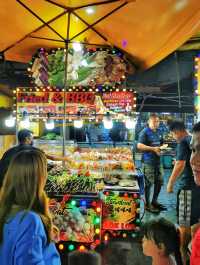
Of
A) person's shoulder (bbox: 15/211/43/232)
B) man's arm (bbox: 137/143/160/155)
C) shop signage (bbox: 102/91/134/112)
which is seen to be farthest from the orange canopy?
person's shoulder (bbox: 15/211/43/232)

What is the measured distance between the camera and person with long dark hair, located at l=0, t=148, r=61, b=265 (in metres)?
1.97

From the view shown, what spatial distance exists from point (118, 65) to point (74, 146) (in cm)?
215

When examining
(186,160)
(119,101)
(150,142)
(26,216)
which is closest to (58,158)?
(119,101)

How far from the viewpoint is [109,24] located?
5742mm

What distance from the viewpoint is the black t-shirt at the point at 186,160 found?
4.52 metres

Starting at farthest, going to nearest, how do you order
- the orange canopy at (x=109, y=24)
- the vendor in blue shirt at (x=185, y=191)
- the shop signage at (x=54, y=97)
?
1. the shop signage at (x=54, y=97)
2. the orange canopy at (x=109, y=24)
3. the vendor in blue shirt at (x=185, y=191)

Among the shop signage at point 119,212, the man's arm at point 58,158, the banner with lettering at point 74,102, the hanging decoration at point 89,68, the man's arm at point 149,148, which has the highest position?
the hanging decoration at point 89,68

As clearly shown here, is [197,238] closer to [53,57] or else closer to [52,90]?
[52,90]

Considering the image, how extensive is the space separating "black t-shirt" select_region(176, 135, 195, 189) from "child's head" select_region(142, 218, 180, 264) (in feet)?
5.49

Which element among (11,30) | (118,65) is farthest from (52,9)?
(118,65)

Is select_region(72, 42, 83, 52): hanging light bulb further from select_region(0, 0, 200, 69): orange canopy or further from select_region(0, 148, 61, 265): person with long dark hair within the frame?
select_region(0, 148, 61, 265): person with long dark hair

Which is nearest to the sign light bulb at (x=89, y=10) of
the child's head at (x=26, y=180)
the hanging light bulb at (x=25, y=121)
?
Answer: the hanging light bulb at (x=25, y=121)

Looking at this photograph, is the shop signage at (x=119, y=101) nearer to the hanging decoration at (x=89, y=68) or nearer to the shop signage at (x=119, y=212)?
the hanging decoration at (x=89, y=68)

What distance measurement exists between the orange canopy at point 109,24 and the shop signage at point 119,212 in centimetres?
253
